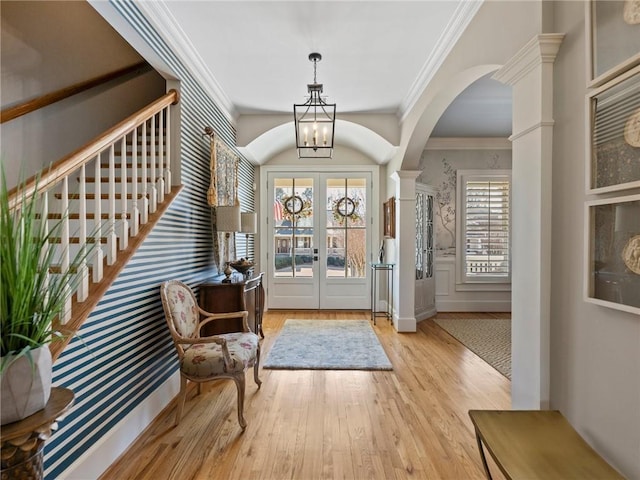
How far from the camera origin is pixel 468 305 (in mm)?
5398

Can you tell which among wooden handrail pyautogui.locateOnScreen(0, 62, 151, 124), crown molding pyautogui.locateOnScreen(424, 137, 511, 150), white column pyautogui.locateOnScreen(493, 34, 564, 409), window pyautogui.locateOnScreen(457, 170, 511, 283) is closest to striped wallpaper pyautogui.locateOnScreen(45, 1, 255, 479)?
wooden handrail pyautogui.locateOnScreen(0, 62, 151, 124)

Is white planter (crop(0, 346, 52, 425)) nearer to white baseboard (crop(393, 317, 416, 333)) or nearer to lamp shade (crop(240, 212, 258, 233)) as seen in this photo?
lamp shade (crop(240, 212, 258, 233))

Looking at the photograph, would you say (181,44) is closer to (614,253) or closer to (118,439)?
(118,439)

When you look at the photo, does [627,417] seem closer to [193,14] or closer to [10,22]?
[193,14]

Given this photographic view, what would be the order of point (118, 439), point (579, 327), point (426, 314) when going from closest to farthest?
1. point (579, 327)
2. point (118, 439)
3. point (426, 314)

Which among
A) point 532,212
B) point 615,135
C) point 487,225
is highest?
point 615,135

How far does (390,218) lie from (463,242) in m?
1.47

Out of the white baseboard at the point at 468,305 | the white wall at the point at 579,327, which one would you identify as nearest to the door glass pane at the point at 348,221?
the white baseboard at the point at 468,305

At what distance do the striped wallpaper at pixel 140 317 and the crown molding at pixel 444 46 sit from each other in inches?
82.9

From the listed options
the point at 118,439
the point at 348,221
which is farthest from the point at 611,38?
the point at 348,221

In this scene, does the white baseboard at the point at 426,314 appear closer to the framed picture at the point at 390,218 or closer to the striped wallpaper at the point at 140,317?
the framed picture at the point at 390,218

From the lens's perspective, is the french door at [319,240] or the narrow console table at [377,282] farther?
the french door at [319,240]

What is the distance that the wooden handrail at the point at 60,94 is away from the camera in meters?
2.29

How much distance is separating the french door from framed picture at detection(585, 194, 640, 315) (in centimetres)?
415
